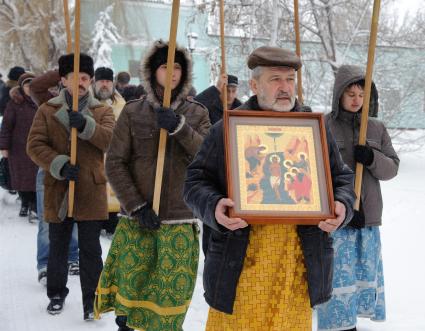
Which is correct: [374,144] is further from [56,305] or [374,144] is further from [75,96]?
[56,305]

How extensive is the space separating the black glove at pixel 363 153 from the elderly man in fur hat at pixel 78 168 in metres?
1.85

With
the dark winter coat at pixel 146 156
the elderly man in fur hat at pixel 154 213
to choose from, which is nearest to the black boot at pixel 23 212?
the elderly man in fur hat at pixel 154 213

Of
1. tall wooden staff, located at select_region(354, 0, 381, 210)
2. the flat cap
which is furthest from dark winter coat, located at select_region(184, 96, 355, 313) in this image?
tall wooden staff, located at select_region(354, 0, 381, 210)

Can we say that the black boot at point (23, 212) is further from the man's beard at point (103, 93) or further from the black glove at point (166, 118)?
the black glove at point (166, 118)

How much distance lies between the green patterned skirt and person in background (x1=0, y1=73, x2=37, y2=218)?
15.6ft

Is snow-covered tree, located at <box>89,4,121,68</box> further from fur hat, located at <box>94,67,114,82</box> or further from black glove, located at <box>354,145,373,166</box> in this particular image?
black glove, located at <box>354,145,373,166</box>

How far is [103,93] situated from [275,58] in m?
4.67

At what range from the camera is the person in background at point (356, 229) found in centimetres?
419

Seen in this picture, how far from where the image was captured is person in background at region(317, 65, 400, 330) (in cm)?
419

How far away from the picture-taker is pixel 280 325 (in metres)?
2.73

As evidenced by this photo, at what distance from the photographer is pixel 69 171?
4664mm

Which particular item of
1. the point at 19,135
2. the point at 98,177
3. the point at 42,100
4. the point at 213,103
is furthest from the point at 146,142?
the point at 19,135

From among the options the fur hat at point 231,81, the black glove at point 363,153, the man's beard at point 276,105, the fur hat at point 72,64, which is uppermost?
the fur hat at point 231,81

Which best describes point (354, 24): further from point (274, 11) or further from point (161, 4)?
point (161, 4)
